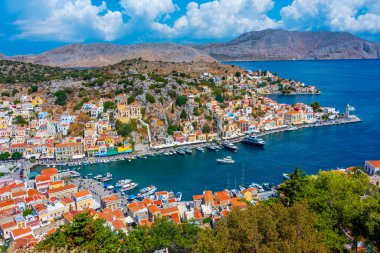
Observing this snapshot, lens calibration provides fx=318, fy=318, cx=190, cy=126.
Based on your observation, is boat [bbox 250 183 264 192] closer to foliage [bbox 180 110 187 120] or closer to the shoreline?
the shoreline

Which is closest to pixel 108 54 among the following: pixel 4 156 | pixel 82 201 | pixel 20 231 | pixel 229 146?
pixel 4 156

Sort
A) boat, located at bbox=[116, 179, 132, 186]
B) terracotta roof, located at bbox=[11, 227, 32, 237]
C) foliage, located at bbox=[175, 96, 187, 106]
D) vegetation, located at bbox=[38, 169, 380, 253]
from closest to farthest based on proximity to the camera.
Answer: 1. vegetation, located at bbox=[38, 169, 380, 253]
2. terracotta roof, located at bbox=[11, 227, 32, 237]
3. boat, located at bbox=[116, 179, 132, 186]
4. foliage, located at bbox=[175, 96, 187, 106]

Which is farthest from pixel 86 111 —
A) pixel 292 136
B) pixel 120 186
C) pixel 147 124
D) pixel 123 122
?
pixel 292 136

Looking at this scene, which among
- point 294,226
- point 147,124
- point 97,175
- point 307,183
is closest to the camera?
point 294,226

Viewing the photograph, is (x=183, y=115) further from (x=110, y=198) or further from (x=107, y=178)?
(x=110, y=198)

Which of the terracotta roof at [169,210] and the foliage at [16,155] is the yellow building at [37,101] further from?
the terracotta roof at [169,210]

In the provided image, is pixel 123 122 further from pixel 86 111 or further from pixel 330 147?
pixel 330 147

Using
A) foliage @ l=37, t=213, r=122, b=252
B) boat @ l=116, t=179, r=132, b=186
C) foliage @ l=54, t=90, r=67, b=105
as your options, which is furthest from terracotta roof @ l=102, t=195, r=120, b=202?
foliage @ l=54, t=90, r=67, b=105

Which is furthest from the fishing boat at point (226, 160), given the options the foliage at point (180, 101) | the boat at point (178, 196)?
the foliage at point (180, 101)
